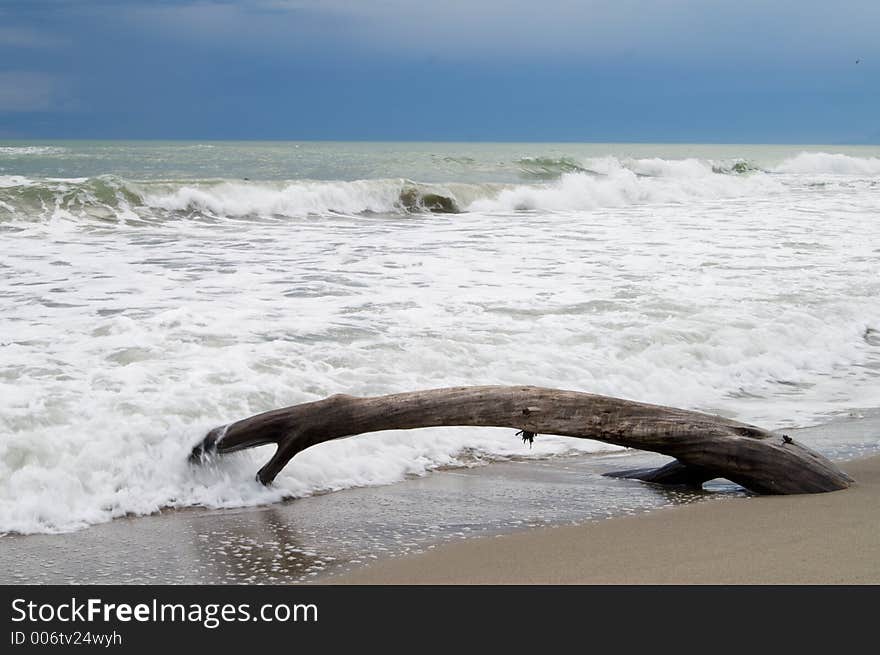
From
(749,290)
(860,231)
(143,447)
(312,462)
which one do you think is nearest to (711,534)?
(312,462)

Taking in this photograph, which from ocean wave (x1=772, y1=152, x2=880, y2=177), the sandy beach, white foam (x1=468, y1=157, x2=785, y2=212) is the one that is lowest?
the sandy beach

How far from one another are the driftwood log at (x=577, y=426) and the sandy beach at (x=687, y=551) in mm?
205

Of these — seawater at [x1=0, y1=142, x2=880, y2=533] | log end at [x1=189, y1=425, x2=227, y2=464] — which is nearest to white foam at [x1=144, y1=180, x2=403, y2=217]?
seawater at [x1=0, y1=142, x2=880, y2=533]

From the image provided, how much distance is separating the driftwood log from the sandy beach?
205 millimetres

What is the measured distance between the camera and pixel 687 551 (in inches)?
128

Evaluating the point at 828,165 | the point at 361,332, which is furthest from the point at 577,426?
the point at 828,165

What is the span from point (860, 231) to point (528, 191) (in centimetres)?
1043

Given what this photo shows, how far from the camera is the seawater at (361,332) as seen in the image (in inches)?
180

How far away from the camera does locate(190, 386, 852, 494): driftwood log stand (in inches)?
166

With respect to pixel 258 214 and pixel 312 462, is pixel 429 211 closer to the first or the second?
pixel 258 214

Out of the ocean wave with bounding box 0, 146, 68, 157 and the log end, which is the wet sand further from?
the ocean wave with bounding box 0, 146, 68, 157

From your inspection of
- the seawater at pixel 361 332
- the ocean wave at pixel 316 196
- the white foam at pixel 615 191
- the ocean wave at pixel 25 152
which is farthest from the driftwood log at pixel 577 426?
the ocean wave at pixel 25 152

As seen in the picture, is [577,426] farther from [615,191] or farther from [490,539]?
[615,191]

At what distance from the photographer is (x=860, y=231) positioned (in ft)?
51.3
